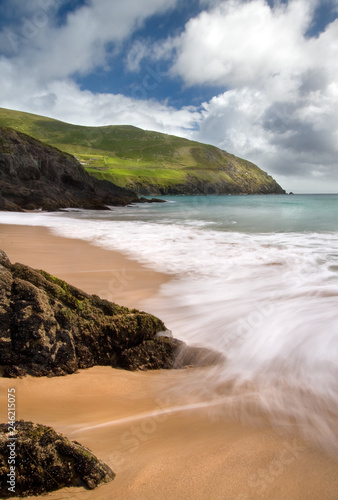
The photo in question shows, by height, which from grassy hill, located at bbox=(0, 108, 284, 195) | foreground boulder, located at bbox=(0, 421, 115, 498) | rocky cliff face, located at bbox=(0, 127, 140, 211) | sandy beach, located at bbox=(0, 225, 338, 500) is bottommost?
sandy beach, located at bbox=(0, 225, 338, 500)

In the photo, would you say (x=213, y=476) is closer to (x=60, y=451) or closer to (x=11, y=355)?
(x=60, y=451)

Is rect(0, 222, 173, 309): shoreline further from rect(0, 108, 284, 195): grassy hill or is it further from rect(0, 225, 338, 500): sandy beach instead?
rect(0, 108, 284, 195): grassy hill

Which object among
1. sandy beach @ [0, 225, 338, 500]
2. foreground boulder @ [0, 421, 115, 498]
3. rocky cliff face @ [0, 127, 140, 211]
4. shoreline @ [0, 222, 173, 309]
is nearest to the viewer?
foreground boulder @ [0, 421, 115, 498]

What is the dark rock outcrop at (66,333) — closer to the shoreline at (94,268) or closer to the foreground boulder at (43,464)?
the foreground boulder at (43,464)

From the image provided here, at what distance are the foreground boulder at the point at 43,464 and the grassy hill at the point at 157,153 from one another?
11782 centimetres

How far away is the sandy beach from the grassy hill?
116969mm

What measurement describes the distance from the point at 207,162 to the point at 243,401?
170003mm

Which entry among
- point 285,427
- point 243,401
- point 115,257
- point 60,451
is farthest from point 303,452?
point 115,257

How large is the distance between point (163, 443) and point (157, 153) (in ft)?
559

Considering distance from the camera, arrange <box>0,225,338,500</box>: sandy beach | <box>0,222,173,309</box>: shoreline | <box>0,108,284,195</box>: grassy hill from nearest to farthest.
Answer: <box>0,225,338,500</box>: sandy beach
<box>0,222,173,309</box>: shoreline
<box>0,108,284,195</box>: grassy hill

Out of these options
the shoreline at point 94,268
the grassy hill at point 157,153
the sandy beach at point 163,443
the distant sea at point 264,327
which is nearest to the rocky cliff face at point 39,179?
the shoreline at point 94,268

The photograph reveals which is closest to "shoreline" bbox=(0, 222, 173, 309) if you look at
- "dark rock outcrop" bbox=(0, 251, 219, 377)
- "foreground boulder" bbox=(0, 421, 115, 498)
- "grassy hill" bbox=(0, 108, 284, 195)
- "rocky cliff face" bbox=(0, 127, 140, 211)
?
"dark rock outcrop" bbox=(0, 251, 219, 377)

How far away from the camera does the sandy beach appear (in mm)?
1631

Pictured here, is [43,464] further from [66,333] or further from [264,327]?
[264,327]
